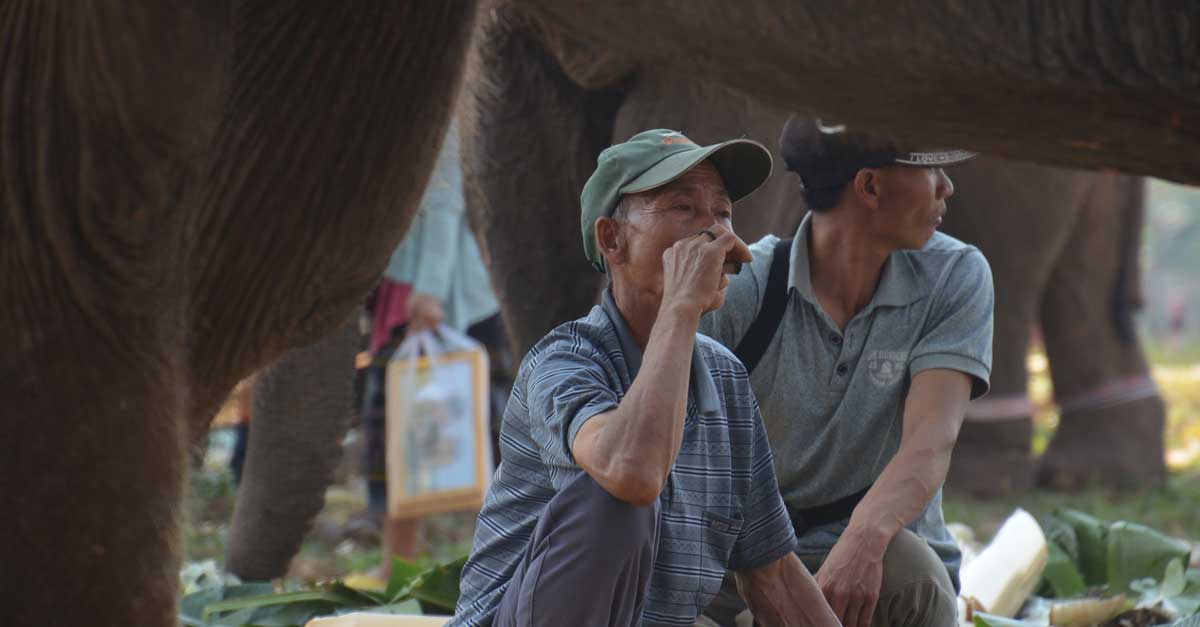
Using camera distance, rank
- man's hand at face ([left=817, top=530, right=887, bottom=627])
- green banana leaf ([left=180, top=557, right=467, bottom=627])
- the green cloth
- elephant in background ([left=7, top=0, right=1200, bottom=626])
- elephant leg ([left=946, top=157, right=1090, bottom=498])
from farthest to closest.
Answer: elephant leg ([left=946, top=157, right=1090, bottom=498])
the green cloth
green banana leaf ([left=180, top=557, right=467, bottom=627])
man's hand at face ([left=817, top=530, right=887, bottom=627])
elephant in background ([left=7, top=0, right=1200, bottom=626])

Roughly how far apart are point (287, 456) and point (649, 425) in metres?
1.52

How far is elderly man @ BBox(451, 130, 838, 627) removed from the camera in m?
1.64

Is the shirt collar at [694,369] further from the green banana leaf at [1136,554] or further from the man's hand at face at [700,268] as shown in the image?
the green banana leaf at [1136,554]

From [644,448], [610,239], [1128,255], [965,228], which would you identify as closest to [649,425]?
[644,448]

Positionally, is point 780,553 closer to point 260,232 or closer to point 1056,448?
point 260,232

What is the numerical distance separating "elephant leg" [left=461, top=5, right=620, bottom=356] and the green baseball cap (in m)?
1.26

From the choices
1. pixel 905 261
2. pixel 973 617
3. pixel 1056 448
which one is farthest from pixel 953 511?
pixel 905 261

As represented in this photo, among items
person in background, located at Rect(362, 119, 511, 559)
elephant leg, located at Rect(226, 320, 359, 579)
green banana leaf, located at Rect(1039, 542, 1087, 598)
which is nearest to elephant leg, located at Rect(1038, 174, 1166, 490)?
person in background, located at Rect(362, 119, 511, 559)

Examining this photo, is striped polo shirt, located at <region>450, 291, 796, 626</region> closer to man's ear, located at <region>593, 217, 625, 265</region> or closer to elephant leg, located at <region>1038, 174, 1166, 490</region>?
man's ear, located at <region>593, 217, 625, 265</region>

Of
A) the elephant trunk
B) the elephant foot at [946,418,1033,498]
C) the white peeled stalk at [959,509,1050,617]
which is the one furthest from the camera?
the elephant trunk

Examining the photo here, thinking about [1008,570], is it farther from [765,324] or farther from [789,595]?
[789,595]

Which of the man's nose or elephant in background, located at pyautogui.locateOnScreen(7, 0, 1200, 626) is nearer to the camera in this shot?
elephant in background, located at pyautogui.locateOnScreen(7, 0, 1200, 626)

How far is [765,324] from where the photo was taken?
7.12 feet

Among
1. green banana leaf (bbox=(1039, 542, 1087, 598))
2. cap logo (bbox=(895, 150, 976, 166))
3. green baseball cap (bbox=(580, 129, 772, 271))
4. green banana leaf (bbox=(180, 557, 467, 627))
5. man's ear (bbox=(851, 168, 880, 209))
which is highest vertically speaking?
cap logo (bbox=(895, 150, 976, 166))
